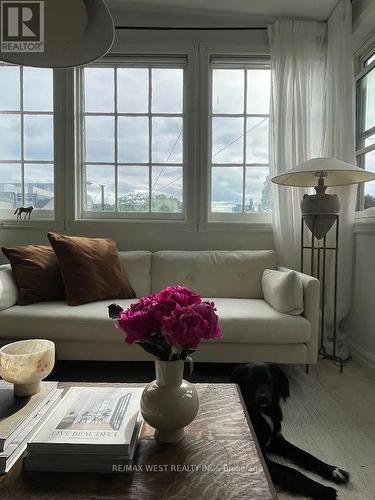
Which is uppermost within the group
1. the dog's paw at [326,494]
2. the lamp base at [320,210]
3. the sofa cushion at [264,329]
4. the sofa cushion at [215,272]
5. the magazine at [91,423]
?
the lamp base at [320,210]

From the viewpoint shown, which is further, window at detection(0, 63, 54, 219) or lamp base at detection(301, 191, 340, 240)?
window at detection(0, 63, 54, 219)

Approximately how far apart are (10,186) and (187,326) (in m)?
2.85

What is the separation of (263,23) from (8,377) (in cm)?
310

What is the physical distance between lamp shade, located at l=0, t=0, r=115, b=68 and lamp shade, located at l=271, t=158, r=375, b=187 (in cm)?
149

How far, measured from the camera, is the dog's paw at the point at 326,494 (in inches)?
43.0

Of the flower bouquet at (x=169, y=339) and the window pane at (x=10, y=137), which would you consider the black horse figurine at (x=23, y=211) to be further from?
the flower bouquet at (x=169, y=339)

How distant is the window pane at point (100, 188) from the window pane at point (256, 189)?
1233 mm

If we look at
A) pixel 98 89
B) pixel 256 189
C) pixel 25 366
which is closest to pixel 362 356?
pixel 256 189

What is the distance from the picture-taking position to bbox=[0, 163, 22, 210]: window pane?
2918 mm

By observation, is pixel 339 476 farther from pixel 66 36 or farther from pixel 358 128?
pixel 358 128

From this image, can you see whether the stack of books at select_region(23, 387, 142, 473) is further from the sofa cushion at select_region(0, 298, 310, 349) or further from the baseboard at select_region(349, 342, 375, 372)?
the baseboard at select_region(349, 342, 375, 372)

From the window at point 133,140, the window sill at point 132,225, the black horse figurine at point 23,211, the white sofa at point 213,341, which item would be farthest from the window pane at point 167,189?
the white sofa at point 213,341

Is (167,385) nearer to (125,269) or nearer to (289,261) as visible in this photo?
(125,269)

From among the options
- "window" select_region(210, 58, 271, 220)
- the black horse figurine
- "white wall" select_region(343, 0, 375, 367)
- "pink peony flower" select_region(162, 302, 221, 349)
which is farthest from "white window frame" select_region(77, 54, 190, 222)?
"pink peony flower" select_region(162, 302, 221, 349)
